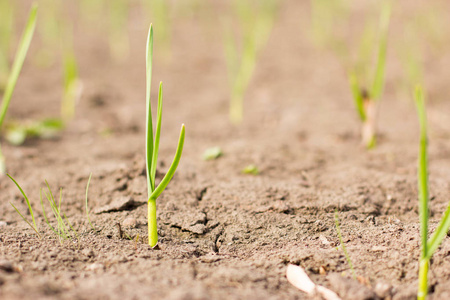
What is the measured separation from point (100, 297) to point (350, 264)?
521 mm

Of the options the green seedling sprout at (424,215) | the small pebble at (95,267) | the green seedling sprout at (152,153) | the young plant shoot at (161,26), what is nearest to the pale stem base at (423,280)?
the green seedling sprout at (424,215)

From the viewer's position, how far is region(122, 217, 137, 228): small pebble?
43.3 inches

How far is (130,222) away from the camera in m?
1.11

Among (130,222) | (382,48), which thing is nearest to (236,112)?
(382,48)

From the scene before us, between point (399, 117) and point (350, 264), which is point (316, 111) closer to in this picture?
point (399, 117)

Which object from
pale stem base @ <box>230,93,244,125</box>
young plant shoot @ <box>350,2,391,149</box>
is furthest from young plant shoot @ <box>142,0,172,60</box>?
young plant shoot @ <box>350,2,391,149</box>

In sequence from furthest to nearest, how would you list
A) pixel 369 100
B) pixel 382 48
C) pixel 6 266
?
pixel 369 100
pixel 382 48
pixel 6 266

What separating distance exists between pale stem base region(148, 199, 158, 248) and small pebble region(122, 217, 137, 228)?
131 millimetres

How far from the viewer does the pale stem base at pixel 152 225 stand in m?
0.96

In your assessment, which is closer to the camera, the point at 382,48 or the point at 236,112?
the point at 382,48

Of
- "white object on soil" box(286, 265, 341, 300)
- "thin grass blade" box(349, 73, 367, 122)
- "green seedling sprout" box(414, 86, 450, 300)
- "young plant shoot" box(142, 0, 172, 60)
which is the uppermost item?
"young plant shoot" box(142, 0, 172, 60)

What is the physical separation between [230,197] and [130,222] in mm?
309

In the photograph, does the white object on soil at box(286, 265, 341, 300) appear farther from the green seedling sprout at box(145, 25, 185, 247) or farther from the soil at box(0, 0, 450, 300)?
the green seedling sprout at box(145, 25, 185, 247)

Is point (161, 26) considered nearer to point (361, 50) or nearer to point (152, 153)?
point (361, 50)
